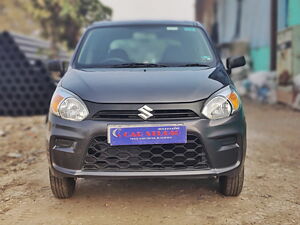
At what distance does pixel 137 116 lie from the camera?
121 inches

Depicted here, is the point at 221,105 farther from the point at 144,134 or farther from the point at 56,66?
the point at 56,66

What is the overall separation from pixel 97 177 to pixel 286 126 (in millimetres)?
5164

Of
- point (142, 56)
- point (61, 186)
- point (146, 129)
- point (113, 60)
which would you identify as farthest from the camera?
point (142, 56)

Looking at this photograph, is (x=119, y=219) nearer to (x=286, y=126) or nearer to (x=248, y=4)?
(x=286, y=126)

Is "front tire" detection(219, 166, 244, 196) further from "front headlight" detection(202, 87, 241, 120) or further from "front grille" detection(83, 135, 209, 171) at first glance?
"front headlight" detection(202, 87, 241, 120)

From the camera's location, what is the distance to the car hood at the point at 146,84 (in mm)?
3123

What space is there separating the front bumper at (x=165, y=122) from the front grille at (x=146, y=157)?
4 centimetres

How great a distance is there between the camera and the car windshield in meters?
3.95

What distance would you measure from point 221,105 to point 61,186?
1.45 metres

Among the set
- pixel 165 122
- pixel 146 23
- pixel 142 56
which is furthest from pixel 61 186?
pixel 146 23

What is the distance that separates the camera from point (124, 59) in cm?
404

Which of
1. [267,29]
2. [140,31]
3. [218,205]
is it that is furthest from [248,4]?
[218,205]

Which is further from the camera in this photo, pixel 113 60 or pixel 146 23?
pixel 146 23

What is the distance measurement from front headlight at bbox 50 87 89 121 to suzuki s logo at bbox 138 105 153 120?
1.33 feet
